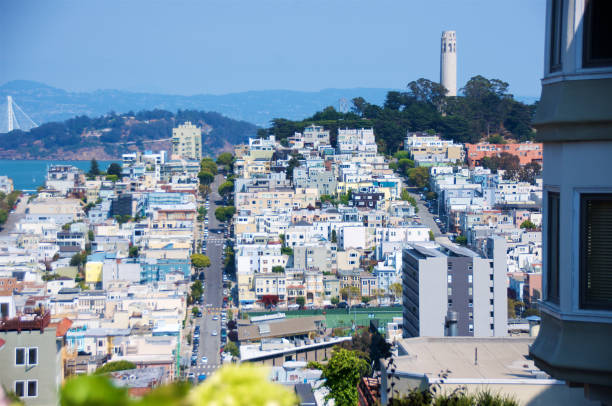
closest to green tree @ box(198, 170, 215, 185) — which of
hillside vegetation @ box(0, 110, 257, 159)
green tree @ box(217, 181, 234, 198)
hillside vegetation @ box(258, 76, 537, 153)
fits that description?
green tree @ box(217, 181, 234, 198)

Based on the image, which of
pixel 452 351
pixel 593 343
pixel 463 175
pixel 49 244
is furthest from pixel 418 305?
pixel 463 175

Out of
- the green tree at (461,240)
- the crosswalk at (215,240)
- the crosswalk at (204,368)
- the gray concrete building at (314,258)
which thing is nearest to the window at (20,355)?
the crosswalk at (204,368)

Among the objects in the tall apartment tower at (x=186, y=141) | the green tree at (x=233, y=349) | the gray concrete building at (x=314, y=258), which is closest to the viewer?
the green tree at (x=233, y=349)

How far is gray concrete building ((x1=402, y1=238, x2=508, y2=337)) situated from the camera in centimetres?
885

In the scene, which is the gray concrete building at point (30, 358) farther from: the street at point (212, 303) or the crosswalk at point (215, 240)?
the crosswalk at point (215, 240)

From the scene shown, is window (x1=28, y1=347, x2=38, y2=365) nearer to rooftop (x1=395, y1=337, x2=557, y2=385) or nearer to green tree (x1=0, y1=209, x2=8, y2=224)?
rooftop (x1=395, y1=337, x2=557, y2=385)

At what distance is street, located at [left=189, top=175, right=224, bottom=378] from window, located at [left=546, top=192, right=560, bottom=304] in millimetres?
10220

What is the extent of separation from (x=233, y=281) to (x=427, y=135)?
1081 cm

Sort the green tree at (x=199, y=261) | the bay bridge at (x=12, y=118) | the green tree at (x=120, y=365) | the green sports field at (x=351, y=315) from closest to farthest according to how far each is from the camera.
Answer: the green tree at (x=120, y=365) < the green sports field at (x=351, y=315) < the green tree at (x=199, y=261) < the bay bridge at (x=12, y=118)

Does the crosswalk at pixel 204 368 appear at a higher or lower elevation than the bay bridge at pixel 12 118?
lower

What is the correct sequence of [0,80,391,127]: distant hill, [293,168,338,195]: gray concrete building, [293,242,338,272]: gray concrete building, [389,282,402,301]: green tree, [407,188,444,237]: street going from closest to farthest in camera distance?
[389,282,402,301]: green tree
[293,242,338,272]: gray concrete building
[407,188,444,237]: street
[293,168,338,195]: gray concrete building
[0,80,391,127]: distant hill

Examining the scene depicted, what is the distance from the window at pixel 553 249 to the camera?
89cm

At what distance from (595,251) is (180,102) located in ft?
344

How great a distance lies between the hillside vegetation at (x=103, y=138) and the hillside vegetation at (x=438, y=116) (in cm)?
3249
